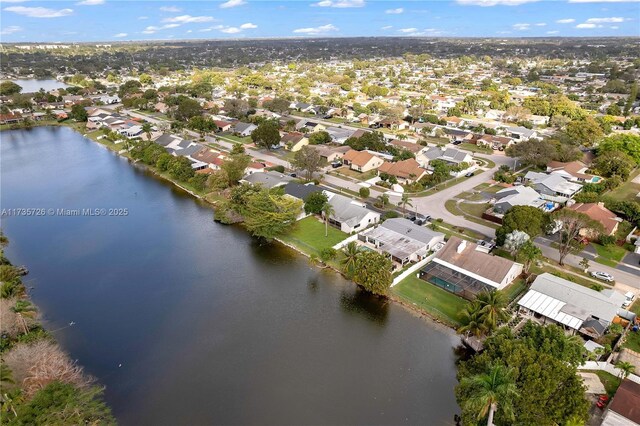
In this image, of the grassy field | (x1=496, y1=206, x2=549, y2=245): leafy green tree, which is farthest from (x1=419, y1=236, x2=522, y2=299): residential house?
the grassy field

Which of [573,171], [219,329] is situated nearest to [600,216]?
[573,171]

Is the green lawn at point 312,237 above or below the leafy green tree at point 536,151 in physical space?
below

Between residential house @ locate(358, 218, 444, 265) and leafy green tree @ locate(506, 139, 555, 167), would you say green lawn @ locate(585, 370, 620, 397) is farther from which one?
leafy green tree @ locate(506, 139, 555, 167)

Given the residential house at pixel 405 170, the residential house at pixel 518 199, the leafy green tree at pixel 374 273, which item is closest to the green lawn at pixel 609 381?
the leafy green tree at pixel 374 273

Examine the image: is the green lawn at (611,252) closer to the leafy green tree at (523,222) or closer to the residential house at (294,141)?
the leafy green tree at (523,222)

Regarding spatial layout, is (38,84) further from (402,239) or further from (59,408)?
(59,408)
